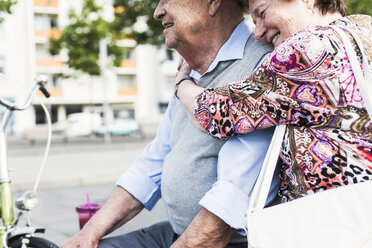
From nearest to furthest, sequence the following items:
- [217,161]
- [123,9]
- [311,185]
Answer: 1. [311,185]
2. [217,161]
3. [123,9]

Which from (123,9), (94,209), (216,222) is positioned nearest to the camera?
(216,222)

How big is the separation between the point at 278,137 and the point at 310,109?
0.34 feet

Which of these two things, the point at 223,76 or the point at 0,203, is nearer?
the point at 223,76

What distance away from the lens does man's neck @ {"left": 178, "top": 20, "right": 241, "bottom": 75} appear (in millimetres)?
1637

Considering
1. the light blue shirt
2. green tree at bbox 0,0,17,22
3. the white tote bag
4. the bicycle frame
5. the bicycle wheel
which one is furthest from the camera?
green tree at bbox 0,0,17,22

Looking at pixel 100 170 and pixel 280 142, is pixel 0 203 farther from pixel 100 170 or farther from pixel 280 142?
pixel 100 170

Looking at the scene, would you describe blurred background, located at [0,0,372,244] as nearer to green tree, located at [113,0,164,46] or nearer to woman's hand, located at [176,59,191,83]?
green tree, located at [113,0,164,46]

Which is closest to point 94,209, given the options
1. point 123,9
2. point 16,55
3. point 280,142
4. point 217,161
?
point 217,161

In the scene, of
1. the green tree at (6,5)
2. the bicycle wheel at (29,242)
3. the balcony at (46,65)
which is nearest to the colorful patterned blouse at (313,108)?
the bicycle wheel at (29,242)

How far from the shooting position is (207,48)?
5.41ft

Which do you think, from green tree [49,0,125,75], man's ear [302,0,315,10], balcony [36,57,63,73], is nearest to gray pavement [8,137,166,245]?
man's ear [302,0,315,10]

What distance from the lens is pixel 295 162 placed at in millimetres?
1219

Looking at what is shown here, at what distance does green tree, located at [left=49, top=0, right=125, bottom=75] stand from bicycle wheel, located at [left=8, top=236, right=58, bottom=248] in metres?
26.2

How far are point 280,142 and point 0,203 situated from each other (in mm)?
2015
